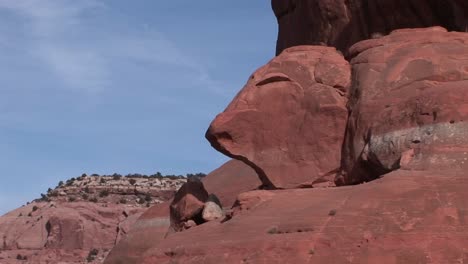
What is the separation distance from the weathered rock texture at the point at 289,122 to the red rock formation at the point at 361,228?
4.02 metres

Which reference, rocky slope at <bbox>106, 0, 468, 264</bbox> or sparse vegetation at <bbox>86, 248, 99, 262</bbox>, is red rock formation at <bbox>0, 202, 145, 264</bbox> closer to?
sparse vegetation at <bbox>86, 248, 99, 262</bbox>

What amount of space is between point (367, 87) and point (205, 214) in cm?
552

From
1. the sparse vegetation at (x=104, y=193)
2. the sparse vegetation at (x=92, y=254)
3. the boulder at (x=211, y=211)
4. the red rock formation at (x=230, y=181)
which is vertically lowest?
the sparse vegetation at (x=92, y=254)

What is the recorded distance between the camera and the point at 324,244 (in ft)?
56.0

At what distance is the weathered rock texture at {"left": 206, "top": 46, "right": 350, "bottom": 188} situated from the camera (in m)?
23.7

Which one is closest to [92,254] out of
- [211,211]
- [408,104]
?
[211,211]

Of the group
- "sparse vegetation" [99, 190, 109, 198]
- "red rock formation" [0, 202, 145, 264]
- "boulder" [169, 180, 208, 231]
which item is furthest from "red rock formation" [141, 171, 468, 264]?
"sparse vegetation" [99, 190, 109, 198]

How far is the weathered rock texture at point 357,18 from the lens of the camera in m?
25.7

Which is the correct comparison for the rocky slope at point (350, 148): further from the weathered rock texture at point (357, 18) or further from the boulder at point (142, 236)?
the boulder at point (142, 236)

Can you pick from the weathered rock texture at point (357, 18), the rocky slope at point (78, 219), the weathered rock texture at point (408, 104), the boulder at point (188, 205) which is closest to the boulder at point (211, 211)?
the boulder at point (188, 205)

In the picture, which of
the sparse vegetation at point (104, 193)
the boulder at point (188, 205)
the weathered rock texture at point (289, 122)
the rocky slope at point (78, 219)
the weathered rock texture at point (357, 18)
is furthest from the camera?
the sparse vegetation at point (104, 193)

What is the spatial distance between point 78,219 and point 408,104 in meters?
75.2

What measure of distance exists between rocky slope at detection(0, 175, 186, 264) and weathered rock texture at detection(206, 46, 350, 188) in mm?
58407

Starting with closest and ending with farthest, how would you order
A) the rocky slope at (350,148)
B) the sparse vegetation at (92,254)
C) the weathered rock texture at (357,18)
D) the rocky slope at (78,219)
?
the rocky slope at (350,148), the weathered rock texture at (357,18), the sparse vegetation at (92,254), the rocky slope at (78,219)
